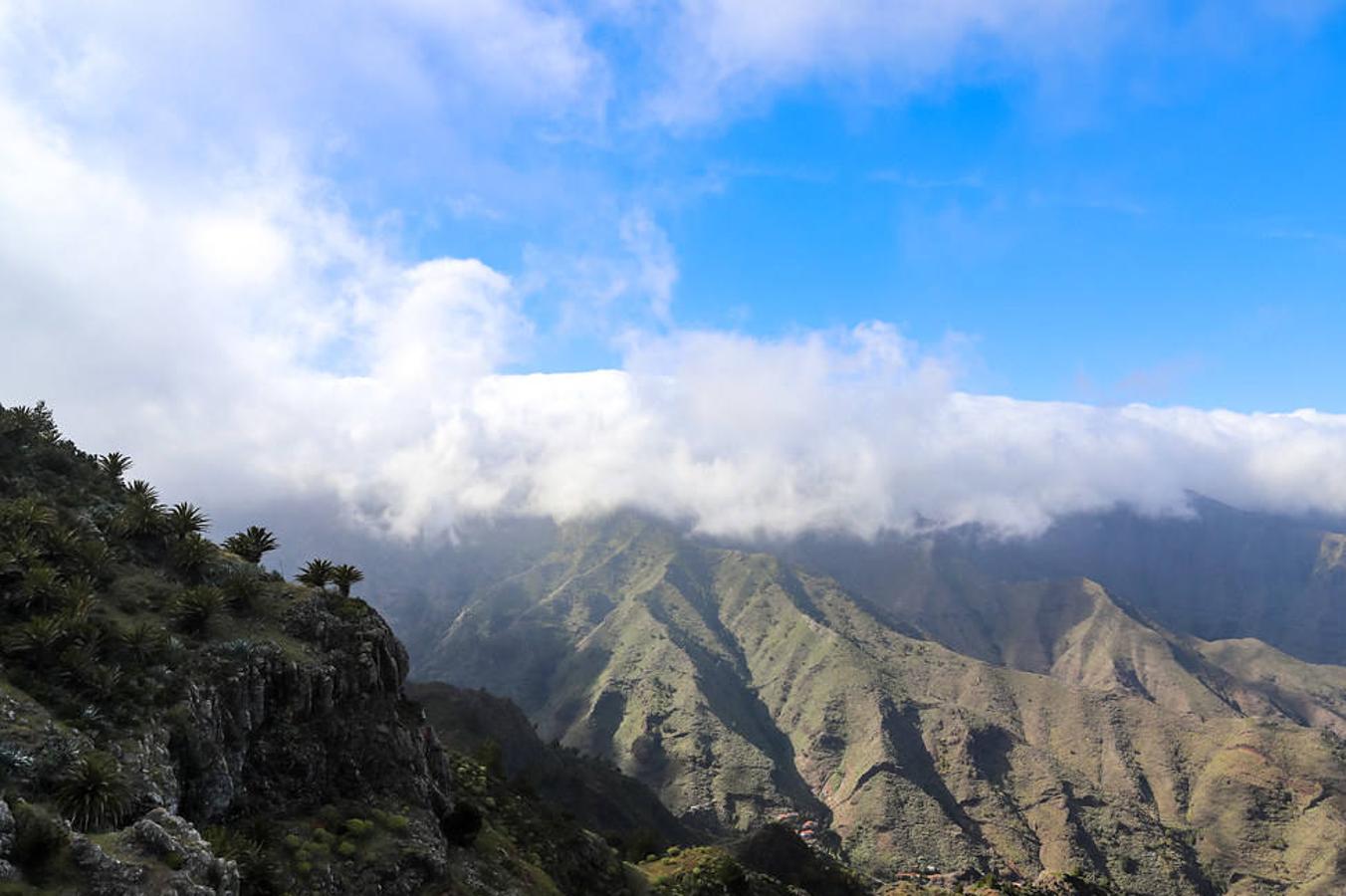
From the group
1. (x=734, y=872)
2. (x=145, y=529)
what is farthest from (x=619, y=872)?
(x=145, y=529)

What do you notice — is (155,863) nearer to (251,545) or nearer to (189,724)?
(189,724)

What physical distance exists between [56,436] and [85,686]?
1017 inches

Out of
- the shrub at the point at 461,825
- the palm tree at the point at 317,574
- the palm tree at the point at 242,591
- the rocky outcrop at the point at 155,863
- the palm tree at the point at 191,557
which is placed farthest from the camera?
the palm tree at the point at 317,574

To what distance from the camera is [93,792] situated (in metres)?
22.3

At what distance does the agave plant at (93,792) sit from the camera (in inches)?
847

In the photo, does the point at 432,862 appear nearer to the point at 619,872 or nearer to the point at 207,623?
the point at 207,623

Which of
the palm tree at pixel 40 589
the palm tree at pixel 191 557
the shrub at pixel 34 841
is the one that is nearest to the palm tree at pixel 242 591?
the palm tree at pixel 191 557

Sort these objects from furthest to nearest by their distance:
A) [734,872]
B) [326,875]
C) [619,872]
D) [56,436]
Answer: [734,872]
[619,872]
[56,436]
[326,875]

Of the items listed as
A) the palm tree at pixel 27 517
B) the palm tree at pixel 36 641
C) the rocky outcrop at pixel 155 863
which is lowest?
the rocky outcrop at pixel 155 863

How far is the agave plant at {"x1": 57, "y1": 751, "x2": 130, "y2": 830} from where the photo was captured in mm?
21516

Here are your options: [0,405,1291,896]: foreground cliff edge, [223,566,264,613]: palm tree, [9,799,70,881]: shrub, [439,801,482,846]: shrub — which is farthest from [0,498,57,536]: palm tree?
[439,801,482,846]: shrub

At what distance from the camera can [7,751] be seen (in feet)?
71.7

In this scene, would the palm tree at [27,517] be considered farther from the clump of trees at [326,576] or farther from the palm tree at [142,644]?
the clump of trees at [326,576]

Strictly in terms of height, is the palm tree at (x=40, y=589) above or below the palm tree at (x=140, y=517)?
below
